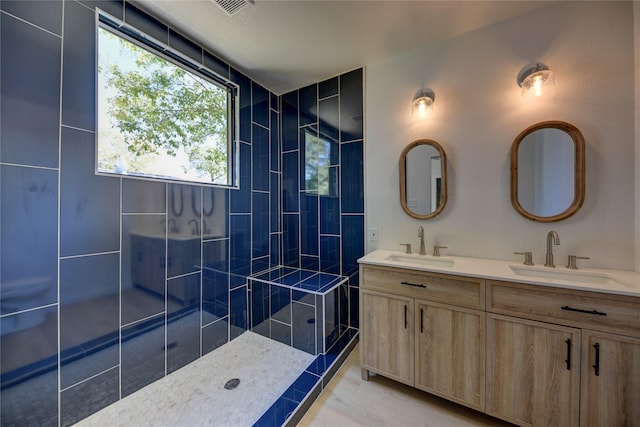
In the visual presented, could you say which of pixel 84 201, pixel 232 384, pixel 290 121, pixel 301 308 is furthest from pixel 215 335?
pixel 290 121

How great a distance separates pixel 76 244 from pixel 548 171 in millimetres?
3008

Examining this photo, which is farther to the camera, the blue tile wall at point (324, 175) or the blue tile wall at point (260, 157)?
the blue tile wall at point (260, 157)

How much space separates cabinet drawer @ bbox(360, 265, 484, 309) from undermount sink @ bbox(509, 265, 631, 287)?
15.2 inches

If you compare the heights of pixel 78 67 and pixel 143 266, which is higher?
pixel 78 67

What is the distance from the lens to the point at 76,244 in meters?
1.30

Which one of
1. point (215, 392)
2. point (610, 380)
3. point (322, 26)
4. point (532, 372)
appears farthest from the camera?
point (322, 26)

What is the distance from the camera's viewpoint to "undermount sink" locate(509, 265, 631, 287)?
1.33 metres

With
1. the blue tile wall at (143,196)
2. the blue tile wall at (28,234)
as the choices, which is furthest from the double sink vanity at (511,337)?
the blue tile wall at (28,234)

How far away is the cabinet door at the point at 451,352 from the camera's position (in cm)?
137

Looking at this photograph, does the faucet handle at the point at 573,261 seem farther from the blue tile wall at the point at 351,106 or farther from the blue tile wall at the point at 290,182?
the blue tile wall at the point at 290,182

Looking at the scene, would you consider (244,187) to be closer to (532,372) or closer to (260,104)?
(260,104)

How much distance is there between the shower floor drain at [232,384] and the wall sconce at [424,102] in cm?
257

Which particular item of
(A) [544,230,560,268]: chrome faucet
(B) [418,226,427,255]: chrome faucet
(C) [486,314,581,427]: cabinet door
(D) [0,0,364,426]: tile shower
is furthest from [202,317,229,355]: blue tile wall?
(A) [544,230,560,268]: chrome faucet

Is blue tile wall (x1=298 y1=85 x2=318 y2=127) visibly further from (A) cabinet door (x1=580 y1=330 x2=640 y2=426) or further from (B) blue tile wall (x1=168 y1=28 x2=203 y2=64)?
(A) cabinet door (x1=580 y1=330 x2=640 y2=426)
